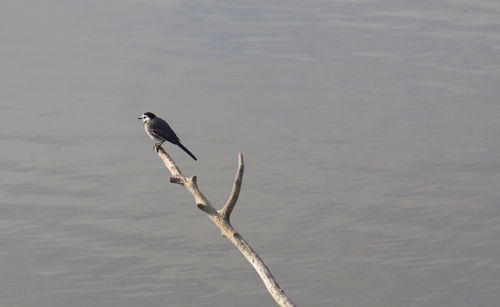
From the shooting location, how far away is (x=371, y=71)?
25672mm

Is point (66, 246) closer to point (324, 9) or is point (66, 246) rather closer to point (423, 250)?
point (423, 250)

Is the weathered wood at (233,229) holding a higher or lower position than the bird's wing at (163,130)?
lower

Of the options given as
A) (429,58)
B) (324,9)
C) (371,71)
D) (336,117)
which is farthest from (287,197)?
(324,9)

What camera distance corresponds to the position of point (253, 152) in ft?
69.2

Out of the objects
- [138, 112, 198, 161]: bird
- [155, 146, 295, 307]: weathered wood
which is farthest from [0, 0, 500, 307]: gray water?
[155, 146, 295, 307]: weathered wood

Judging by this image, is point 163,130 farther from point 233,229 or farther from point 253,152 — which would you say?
point 253,152

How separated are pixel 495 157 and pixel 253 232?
594 centimetres

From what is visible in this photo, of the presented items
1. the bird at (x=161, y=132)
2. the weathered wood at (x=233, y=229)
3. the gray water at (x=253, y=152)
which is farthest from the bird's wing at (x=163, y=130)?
the weathered wood at (x=233, y=229)

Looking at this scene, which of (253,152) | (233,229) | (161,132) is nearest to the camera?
(233,229)

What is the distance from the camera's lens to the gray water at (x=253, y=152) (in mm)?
16859

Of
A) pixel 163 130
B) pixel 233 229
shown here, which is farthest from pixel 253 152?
pixel 233 229

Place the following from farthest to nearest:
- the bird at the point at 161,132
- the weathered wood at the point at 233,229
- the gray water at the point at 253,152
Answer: the gray water at the point at 253,152, the bird at the point at 161,132, the weathered wood at the point at 233,229

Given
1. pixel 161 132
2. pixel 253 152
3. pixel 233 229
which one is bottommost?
pixel 233 229

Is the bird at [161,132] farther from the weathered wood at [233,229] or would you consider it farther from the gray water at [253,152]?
the weathered wood at [233,229]
